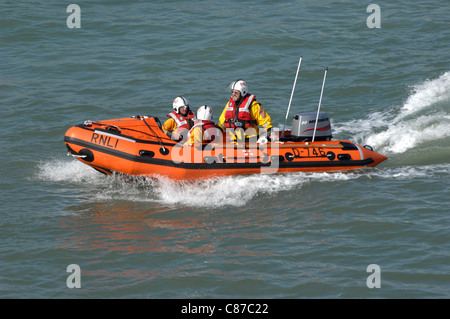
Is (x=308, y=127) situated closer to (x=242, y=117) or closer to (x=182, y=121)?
(x=242, y=117)

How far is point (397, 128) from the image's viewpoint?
453 inches

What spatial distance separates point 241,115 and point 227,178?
0.99 metres

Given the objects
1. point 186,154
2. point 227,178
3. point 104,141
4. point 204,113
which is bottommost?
point 227,178

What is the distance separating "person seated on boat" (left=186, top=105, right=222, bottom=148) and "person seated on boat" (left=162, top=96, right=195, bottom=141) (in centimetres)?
25

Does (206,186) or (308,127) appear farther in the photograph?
(308,127)

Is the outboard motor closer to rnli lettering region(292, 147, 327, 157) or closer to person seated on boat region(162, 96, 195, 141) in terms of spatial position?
rnli lettering region(292, 147, 327, 157)

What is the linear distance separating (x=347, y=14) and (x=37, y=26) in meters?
7.41

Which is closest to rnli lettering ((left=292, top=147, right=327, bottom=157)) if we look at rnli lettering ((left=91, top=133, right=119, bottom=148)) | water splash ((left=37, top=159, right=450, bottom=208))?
water splash ((left=37, top=159, right=450, bottom=208))

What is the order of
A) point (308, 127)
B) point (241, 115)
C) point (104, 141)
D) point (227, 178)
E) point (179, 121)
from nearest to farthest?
point (104, 141) → point (227, 178) → point (179, 121) → point (241, 115) → point (308, 127)

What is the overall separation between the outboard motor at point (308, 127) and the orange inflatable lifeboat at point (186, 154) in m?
0.02

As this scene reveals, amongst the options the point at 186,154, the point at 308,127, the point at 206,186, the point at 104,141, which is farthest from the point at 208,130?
the point at 308,127

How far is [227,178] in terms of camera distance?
969 cm

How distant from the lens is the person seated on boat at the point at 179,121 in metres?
9.78
